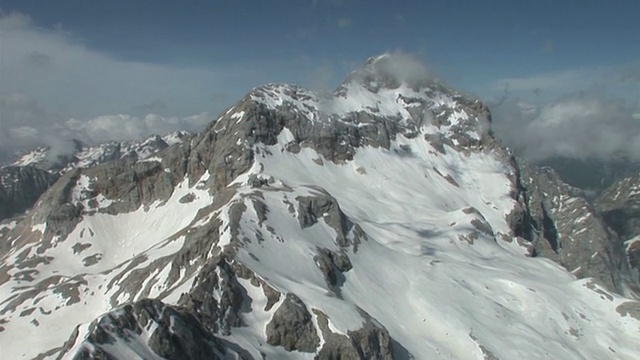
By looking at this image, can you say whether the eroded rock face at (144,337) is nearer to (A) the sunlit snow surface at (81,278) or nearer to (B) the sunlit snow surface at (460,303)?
(B) the sunlit snow surface at (460,303)

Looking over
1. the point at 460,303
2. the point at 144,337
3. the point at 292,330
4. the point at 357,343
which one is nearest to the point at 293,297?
the point at 292,330

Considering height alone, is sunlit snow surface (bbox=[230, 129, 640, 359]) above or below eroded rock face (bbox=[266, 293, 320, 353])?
below

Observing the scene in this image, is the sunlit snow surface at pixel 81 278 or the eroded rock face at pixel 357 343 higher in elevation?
the eroded rock face at pixel 357 343

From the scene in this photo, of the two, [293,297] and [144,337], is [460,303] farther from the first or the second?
[144,337]

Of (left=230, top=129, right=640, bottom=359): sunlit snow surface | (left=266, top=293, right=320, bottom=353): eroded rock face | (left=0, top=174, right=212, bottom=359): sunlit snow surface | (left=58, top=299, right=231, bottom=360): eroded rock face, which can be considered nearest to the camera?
(left=58, top=299, right=231, bottom=360): eroded rock face

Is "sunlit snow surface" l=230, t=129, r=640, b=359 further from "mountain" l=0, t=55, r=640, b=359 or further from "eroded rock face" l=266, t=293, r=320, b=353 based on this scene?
"eroded rock face" l=266, t=293, r=320, b=353

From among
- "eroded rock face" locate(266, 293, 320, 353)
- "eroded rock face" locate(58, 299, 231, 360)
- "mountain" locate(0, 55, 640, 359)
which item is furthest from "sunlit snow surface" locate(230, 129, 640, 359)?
"eroded rock face" locate(58, 299, 231, 360)

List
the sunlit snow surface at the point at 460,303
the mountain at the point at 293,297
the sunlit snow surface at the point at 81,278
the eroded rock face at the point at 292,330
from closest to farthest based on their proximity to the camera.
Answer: the mountain at the point at 293,297 → the eroded rock face at the point at 292,330 → the sunlit snow surface at the point at 460,303 → the sunlit snow surface at the point at 81,278

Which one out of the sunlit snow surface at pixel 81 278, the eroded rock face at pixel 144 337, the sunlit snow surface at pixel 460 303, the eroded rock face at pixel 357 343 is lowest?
the sunlit snow surface at pixel 81 278

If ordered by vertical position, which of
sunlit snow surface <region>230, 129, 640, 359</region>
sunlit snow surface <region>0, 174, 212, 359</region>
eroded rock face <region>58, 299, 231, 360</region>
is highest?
eroded rock face <region>58, 299, 231, 360</region>

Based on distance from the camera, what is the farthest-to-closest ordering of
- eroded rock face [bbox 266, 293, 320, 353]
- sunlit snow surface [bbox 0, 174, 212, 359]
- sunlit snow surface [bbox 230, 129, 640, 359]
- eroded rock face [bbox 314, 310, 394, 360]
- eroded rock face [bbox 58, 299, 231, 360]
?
sunlit snow surface [bbox 0, 174, 212, 359]
sunlit snow surface [bbox 230, 129, 640, 359]
eroded rock face [bbox 314, 310, 394, 360]
eroded rock face [bbox 266, 293, 320, 353]
eroded rock face [bbox 58, 299, 231, 360]

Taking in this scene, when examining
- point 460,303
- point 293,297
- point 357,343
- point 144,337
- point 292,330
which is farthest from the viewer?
point 460,303

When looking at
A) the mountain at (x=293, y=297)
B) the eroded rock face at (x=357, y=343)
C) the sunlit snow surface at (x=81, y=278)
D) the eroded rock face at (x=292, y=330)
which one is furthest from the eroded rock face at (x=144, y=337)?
the sunlit snow surface at (x=81, y=278)

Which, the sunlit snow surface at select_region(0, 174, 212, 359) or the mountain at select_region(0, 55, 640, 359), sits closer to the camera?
the mountain at select_region(0, 55, 640, 359)
